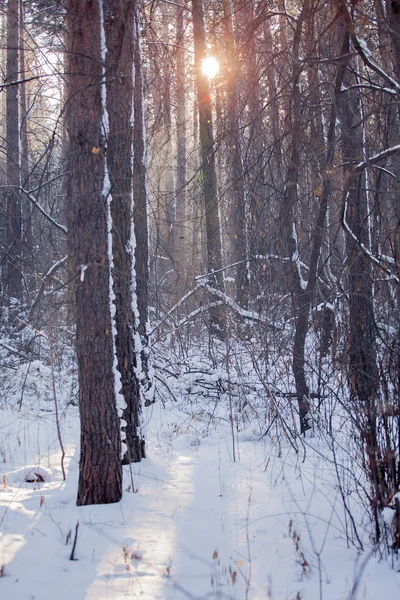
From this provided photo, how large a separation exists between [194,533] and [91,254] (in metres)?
2.10

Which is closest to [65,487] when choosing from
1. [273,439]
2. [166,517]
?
[166,517]

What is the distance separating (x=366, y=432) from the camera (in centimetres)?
371

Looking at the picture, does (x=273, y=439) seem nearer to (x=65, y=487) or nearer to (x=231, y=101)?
(x=65, y=487)

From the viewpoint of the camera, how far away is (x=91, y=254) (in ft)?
Result: 15.0

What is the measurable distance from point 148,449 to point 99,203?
3129 millimetres

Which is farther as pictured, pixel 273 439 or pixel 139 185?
pixel 139 185

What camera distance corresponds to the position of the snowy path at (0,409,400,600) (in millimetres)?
3299

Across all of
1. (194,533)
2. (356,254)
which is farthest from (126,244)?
(194,533)

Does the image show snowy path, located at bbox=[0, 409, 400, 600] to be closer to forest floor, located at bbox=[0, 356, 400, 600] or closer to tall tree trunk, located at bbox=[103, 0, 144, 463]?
forest floor, located at bbox=[0, 356, 400, 600]

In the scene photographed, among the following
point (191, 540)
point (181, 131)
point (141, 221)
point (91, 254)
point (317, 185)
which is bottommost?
point (191, 540)

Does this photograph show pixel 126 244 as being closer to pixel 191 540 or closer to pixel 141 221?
pixel 141 221

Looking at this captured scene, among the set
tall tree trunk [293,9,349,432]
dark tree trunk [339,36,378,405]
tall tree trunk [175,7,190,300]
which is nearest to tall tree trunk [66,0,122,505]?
tall tree trunk [175,7,190,300]

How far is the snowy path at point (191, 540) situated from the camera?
330 cm

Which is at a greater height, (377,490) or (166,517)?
(377,490)
